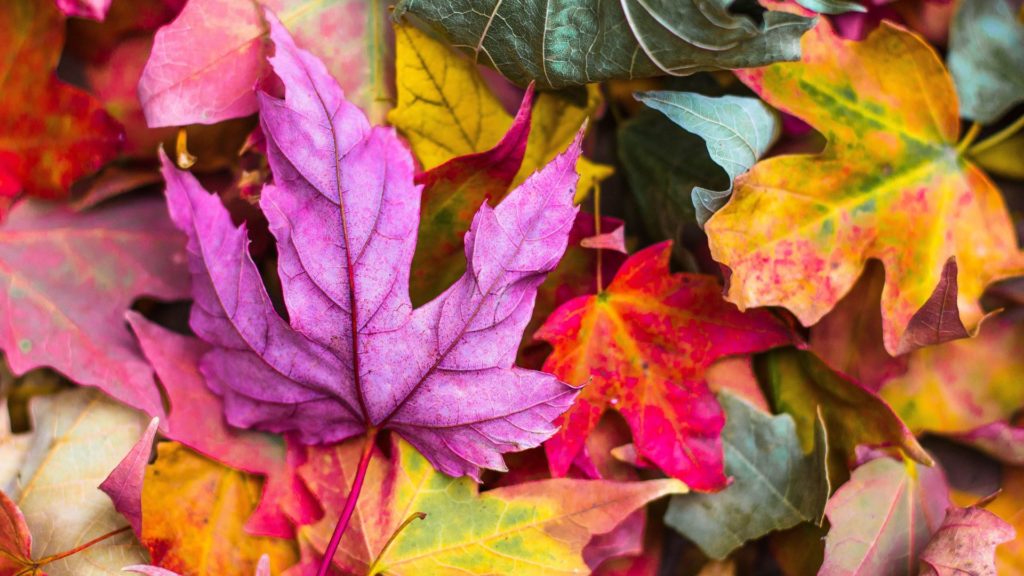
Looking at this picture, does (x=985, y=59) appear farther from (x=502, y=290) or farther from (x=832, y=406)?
(x=502, y=290)

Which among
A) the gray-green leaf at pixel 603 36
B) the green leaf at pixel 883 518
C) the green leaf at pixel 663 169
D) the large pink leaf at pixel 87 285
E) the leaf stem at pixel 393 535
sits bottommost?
the green leaf at pixel 883 518

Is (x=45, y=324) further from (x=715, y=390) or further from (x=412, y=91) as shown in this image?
(x=715, y=390)

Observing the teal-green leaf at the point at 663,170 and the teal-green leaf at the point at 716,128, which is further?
the teal-green leaf at the point at 663,170

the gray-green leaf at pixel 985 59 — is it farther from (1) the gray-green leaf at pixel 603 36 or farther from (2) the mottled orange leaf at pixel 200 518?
(2) the mottled orange leaf at pixel 200 518

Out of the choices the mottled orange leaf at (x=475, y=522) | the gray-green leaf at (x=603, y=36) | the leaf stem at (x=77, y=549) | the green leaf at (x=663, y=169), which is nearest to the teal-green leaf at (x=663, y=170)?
the green leaf at (x=663, y=169)

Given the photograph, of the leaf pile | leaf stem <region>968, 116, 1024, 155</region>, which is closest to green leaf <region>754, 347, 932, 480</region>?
the leaf pile

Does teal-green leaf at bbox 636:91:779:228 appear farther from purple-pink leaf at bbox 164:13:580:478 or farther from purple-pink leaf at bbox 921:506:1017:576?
purple-pink leaf at bbox 921:506:1017:576

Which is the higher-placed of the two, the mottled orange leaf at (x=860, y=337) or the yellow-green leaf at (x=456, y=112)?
the yellow-green leaf at (x=456, y=112)
